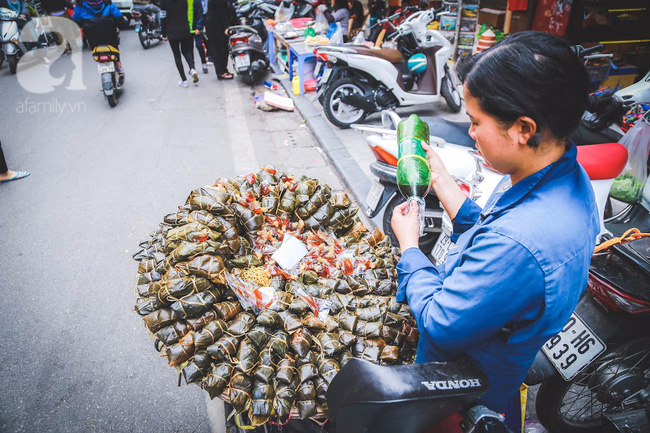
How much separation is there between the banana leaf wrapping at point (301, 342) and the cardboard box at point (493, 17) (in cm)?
866

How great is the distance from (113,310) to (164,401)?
982 millimetres

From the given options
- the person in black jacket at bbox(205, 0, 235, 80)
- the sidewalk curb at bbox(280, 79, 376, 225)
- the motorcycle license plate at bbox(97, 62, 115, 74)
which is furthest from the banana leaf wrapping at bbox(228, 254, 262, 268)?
the person in black jacket at bbox(205, 0, 235, 80)

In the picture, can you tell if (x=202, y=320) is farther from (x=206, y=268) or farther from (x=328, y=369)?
(x=328, y=369)

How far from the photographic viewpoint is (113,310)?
295 centimetres

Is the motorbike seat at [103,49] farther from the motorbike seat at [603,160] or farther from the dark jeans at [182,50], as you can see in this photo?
the motorbike seat at [603,160]

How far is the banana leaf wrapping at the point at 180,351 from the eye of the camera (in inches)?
63.1

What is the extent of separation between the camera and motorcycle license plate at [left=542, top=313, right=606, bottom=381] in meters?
1.79

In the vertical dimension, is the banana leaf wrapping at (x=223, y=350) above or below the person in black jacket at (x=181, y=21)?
below

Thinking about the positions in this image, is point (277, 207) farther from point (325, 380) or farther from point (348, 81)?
point (348, 81)

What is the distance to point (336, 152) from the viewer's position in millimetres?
5164

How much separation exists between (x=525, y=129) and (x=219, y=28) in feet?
28.1

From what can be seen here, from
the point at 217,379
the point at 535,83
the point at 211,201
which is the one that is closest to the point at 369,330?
the point at 217,379

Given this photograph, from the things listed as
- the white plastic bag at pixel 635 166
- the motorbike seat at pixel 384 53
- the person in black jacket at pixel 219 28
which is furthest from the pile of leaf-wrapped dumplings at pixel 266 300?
the person in black jacket at pixel 219 28

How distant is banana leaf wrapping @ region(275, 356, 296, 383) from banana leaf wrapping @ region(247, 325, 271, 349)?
12 cm
